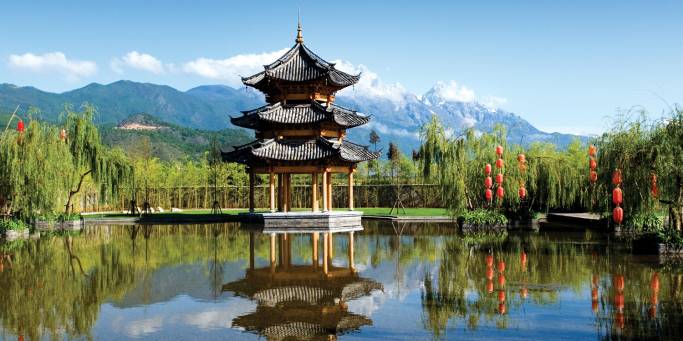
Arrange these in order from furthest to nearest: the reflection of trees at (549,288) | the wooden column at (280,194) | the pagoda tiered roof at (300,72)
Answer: the wooden column at (280,194), the pagoda tiered roof at (300,72), the reflection of trees at (549,288)

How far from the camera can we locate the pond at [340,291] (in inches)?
298

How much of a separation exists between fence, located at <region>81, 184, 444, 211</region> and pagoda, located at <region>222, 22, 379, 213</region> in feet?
39.9

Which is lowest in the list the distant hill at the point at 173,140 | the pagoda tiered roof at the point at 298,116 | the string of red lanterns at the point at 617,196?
the string of red lanterns at the point at 617,196

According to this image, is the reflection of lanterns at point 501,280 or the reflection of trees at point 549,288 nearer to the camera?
the reflection of trees at point 549,288

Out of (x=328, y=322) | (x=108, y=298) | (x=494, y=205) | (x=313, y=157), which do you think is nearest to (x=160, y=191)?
(x=313, y=157)

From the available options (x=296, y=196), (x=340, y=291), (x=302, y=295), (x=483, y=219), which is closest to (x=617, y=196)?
(x=340, y=291)

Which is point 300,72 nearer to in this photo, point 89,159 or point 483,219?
point 89,159

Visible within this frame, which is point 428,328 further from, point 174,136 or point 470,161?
point 174,136

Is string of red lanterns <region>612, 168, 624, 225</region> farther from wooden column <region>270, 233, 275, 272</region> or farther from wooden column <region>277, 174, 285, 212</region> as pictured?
wooden column <region>277, 174, 285, 212</region>

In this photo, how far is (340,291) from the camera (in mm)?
10203

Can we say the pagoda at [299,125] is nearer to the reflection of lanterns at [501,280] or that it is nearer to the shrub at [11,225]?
the shrub at [11,225]

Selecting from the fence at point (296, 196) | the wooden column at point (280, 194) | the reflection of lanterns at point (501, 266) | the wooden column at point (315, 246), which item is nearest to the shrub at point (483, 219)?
the wooden column at point (315, 246)

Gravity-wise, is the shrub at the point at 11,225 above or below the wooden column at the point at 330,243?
above

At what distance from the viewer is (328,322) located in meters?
7.90
